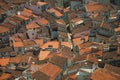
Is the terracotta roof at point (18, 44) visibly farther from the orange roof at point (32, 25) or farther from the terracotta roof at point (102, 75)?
the terracotta roof at point (102, 75)

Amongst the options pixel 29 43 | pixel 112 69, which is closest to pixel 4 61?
pixel 29 43

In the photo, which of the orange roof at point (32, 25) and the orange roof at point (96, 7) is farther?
the orange roof at point (96, 7)

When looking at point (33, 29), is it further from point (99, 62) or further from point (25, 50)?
point (99, 62)

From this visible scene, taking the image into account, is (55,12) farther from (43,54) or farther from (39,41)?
(43,54)

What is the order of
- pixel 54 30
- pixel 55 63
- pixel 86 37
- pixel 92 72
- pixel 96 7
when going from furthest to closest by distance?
pixel 96 7 < pixel 54 30 < pixel 86 37 < pixel 55 63 < pixel 92 72

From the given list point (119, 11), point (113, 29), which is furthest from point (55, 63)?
point (119, 11)

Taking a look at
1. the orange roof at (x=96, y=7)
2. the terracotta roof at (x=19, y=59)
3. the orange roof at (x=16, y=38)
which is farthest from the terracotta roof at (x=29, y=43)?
the orange roof at (x=96, y=7)
